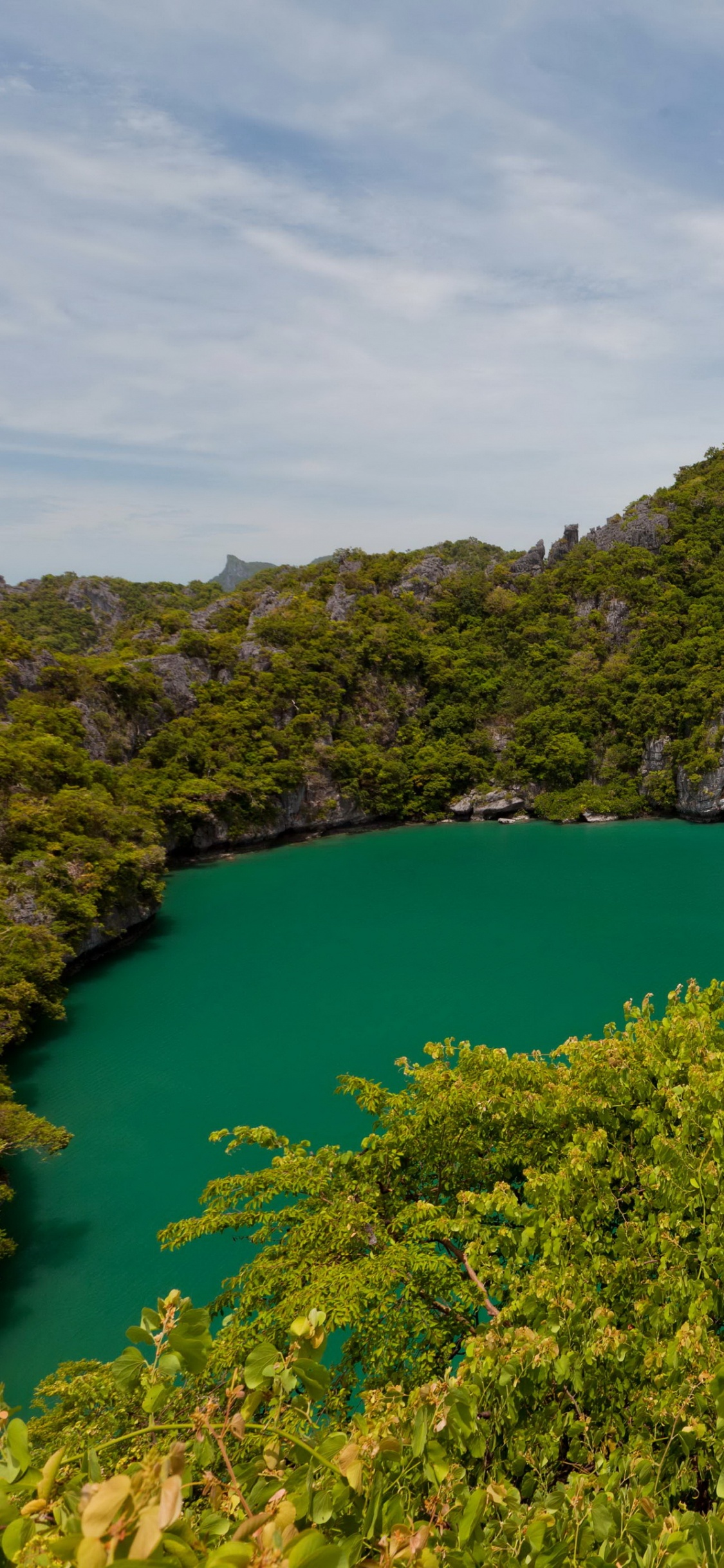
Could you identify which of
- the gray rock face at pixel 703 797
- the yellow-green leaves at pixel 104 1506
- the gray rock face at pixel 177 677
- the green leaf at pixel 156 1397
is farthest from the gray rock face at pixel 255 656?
the yellow-green leaves at pixel 104 1506

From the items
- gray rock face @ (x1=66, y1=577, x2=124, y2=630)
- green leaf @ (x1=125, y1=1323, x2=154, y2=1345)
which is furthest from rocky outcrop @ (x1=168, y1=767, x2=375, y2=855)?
gray rock face @ (x1=66, y1=577, x2=124, y2=630)

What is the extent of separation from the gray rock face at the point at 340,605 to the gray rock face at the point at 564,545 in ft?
40.9

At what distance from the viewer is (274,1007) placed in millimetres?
16078

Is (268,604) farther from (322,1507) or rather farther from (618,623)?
(322,1507)

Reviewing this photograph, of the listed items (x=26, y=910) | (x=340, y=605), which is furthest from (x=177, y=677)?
(x=26, y=910)

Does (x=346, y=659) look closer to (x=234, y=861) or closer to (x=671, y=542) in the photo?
A: (x=234, y=861)

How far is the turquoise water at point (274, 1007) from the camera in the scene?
9406mm

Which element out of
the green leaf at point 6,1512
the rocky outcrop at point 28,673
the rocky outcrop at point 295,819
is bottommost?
the rocky outcrop at point 295,819

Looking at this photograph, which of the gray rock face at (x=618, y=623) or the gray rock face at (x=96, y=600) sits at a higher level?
the gray rock face at (x=96, y=600)

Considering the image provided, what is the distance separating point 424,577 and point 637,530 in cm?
1197

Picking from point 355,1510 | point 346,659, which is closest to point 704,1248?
point 355,1510

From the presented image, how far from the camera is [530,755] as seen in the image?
3350cm

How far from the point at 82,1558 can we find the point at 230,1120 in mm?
12377

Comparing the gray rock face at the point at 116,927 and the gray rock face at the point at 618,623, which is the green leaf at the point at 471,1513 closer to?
the gray rock face at the point at 116,927
